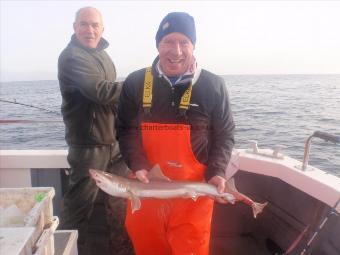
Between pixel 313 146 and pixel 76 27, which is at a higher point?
pixel 76 27

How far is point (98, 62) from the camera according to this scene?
4.32 metres

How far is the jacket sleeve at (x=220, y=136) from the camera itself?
3453mm

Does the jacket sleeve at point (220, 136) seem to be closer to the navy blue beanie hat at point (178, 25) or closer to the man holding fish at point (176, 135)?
the man holding fish at point (176, 135)

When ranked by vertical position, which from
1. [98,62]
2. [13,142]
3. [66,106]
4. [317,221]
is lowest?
[13,142]

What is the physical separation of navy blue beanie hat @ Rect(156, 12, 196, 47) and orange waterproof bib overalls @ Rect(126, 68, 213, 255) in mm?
443

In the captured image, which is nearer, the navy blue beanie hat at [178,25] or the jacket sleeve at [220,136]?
the navy blue beanie hat at [178,25]

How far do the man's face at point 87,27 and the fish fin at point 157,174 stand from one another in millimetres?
1912

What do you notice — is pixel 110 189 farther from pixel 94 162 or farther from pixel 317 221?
pixel 317 221

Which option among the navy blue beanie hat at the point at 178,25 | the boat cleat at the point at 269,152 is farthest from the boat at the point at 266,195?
the navy blue beanie hat at the point at 178,25

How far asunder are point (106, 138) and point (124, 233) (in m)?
1.42

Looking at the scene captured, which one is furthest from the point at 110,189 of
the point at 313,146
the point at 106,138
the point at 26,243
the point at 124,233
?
the point at 313,146

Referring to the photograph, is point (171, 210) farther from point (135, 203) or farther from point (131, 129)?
point (131, 129)

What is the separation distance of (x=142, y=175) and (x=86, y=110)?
128 centimetres

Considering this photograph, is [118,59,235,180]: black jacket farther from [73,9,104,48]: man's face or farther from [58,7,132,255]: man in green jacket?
[73,9,104,48]: man's face
